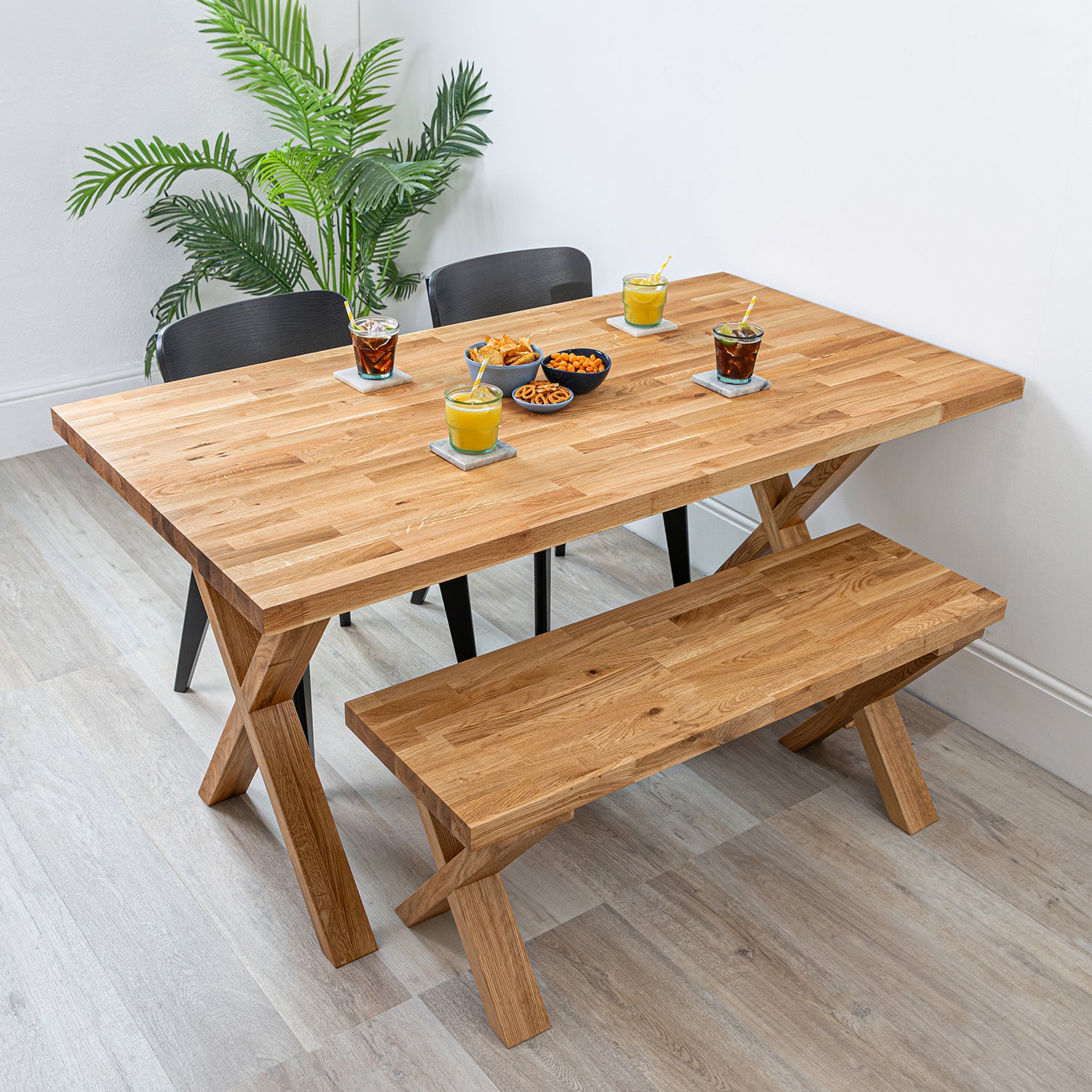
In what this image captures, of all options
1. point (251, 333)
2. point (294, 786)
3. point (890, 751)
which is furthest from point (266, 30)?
point (890, 751)

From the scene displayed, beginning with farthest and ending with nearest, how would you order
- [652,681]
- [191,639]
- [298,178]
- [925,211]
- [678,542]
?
1. [298,178]
2. [678,542]
3. [191,639]
4. [925,211]
5. [652,681]

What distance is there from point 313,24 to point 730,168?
1.90m

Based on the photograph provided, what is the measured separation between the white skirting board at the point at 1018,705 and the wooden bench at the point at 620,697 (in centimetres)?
44

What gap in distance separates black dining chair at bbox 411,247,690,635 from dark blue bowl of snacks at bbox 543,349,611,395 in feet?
1.97

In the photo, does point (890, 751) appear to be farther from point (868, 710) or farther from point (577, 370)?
point (577, 370)

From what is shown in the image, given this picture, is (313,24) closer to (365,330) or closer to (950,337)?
(365,330)

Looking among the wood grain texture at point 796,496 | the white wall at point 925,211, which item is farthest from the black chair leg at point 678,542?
the white wall at point 925,211

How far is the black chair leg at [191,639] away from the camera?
2422mm

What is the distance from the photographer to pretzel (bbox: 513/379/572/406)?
2.04 metres

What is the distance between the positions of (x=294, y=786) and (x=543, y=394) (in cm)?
81

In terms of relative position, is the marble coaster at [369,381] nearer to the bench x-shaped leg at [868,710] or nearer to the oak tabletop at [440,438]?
the oak tabletop at [440,438]

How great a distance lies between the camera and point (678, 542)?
279 centimetres

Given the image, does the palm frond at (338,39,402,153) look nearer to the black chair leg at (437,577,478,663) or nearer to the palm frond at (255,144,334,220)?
the palm frond at (255,144,334,220)

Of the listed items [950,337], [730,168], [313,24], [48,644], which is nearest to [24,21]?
[313,24]
